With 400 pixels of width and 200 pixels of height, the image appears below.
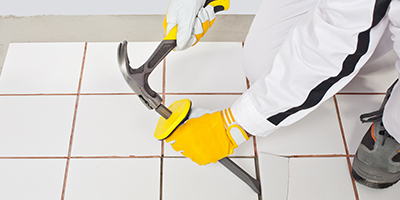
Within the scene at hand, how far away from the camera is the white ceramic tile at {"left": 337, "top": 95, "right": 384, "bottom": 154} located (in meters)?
1.19

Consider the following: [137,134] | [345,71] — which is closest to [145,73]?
[137,134]

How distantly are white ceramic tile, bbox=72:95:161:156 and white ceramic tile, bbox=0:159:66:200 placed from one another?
9 centimetres

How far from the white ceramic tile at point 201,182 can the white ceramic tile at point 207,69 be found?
12.0 inches

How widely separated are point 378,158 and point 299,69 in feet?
1.63

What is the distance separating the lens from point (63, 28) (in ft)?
4.79

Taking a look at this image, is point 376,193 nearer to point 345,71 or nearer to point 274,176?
point 274,176

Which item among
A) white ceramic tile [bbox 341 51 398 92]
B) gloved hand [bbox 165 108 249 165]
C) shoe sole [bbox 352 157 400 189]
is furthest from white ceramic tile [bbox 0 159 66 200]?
white ceramic tile [bbox 341 51 398 92]

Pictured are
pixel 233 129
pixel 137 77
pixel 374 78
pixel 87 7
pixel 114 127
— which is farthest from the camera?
pixel 87 7

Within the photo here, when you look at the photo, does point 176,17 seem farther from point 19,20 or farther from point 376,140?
point 19,20

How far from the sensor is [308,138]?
1.19 m

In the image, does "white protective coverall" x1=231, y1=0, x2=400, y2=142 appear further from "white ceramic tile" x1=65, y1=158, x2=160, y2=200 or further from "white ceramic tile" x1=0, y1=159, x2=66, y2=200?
"white ceramic tile" x1=0, y1=159, x2=66, y2=200

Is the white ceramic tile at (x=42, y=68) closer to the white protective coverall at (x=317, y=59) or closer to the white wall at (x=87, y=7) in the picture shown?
the white wall at (x=87, y=7)

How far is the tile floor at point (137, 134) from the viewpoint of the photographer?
1.09 meters

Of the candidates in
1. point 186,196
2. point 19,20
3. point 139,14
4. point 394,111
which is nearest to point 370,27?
point 394,111
